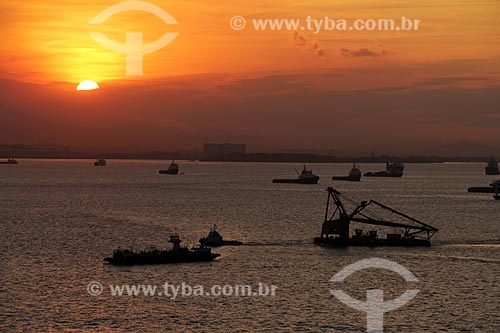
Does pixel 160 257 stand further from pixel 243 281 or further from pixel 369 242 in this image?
pixel 369 242

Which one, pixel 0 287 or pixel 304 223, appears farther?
pixel 304 223

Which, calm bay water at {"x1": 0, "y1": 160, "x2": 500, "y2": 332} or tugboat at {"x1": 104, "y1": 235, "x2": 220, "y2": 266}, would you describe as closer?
calm bay water at {"x1": 0, "y1": 160, "x2": 500, "y2": 332}

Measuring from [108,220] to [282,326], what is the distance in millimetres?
102069

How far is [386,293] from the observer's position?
85.8m

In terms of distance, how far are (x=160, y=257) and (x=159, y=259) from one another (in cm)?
35

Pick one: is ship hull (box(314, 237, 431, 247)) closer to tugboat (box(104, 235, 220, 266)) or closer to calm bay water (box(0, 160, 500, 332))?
calm bay water (box(0, 160, 500, 332))

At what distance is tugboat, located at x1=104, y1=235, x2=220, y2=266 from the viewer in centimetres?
10012

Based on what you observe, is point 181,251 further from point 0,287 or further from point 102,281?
point 0,287

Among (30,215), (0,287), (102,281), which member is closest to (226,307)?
(102,281)

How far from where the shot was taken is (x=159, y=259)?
101188 millimetres

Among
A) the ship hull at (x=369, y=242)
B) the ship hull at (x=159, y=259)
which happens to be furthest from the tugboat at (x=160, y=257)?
the ship hull at (x=369, y=242)

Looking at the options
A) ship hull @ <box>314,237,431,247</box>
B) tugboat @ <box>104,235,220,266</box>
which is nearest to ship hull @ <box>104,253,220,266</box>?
tugboat @ <box>104,235,220,266</box>

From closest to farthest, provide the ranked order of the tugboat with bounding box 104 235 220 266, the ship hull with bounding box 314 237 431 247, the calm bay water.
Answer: the calm bay water
the tugboat with bounding box 104 235 220 266
the ship hull with bounding box 314 237 431 247

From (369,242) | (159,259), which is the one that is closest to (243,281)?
(159,259)
